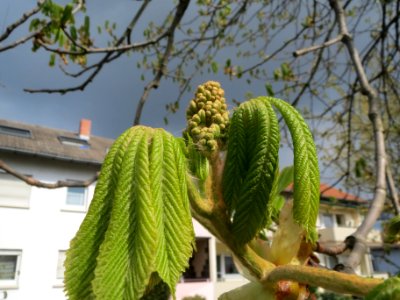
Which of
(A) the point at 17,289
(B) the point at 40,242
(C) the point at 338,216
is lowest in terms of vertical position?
(A) the point at 17,289

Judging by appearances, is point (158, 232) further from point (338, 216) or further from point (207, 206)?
point (338, 216)

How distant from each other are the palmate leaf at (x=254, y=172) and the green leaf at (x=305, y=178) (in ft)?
0.13

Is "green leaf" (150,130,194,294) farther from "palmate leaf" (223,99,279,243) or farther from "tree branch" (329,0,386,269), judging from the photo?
"tree branch" (329,0,386,269)

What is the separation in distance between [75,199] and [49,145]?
2.48m

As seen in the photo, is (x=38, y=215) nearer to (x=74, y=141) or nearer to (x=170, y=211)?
(x=74, y=141)

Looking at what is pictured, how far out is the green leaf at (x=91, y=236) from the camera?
18.7 inches

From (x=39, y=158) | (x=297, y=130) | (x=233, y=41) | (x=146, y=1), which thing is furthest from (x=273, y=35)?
(x=39, y=158)

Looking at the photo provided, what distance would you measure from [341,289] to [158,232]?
0.27 m

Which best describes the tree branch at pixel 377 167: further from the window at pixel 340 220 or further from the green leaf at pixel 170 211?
the window at pixel 340 220

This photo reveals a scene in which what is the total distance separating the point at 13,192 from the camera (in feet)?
38.8

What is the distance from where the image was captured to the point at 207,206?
2.07 ft

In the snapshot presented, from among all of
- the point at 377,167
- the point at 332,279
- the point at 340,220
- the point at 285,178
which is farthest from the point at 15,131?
the point at 340,220

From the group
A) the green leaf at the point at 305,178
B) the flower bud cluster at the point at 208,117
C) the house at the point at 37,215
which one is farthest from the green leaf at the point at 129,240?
the house at the point at 37,215

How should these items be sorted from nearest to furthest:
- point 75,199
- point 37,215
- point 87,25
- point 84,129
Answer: point 87,25 → point 37,215 → point 75,199 → point 84,129
